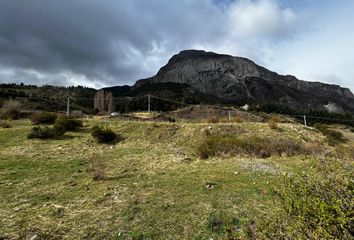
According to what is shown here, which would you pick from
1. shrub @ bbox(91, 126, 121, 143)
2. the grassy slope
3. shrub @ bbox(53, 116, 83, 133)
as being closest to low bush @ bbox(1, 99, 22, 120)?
shrub @ bbox(53, 116, 83, 133)

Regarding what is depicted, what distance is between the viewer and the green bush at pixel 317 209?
2852 mm

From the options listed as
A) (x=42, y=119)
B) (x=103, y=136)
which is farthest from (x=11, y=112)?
(x=103, y=136)

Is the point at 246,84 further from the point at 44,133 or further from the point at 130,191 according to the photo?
the point at 130,191

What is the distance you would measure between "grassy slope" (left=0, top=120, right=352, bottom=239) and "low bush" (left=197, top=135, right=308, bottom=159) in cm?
81

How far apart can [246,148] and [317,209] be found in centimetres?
1147

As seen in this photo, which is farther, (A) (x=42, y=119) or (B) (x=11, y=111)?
(B) (x=11, y=111)

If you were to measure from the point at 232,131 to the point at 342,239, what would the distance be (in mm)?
15768

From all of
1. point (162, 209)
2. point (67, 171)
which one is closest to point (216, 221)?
point (162, 209)

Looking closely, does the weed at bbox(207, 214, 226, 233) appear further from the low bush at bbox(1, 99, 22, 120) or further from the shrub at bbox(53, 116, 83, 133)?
the low bush at bbox(1, 99, 22, 120)

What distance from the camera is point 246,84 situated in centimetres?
13062

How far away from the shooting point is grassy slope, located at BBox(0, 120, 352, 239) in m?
6.21

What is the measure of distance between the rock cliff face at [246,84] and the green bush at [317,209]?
10665cm

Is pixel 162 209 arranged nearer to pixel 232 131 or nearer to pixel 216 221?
pixel 216 221

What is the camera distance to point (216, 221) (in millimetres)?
6363
